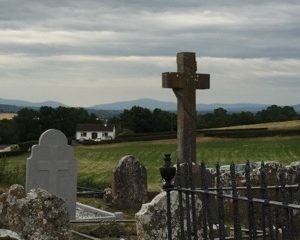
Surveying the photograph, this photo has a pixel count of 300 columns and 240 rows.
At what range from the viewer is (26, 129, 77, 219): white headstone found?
47.6ft

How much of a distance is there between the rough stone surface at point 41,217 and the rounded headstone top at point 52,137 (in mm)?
5483

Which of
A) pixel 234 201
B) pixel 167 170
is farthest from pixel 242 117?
pixel 234 201

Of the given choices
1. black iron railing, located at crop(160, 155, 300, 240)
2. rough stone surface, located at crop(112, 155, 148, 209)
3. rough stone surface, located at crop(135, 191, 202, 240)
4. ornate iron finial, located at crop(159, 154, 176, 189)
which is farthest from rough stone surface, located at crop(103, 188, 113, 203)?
ornate iron finial, located at crop(159, 154, 176, 189)

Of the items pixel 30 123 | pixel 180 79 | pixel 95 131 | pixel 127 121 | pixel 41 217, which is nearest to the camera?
pixel 41 217

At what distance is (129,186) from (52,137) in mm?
3123

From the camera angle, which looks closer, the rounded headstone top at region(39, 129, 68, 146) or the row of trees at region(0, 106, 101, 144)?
the rounded headstone top at region(39, 129, 68, 146)

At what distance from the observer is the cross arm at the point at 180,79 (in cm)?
1545

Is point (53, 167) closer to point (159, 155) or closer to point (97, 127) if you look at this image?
point (159, 155)

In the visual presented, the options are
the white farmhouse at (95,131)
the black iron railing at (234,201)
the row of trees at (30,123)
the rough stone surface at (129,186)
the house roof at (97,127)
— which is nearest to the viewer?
the black iron railing at (234,201)

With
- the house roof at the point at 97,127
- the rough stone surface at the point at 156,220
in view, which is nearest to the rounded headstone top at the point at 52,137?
the rough stone surface at the point at 156,220

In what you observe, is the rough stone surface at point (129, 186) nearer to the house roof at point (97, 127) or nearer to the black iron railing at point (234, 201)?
the black iron railing at point (234, 201)

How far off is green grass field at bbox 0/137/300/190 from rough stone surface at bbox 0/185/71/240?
10348 mm

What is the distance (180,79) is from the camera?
15570 mm

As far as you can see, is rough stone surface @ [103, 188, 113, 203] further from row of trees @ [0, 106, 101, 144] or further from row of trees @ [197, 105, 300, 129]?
row of trees @ [0, 106, 101, 144]
